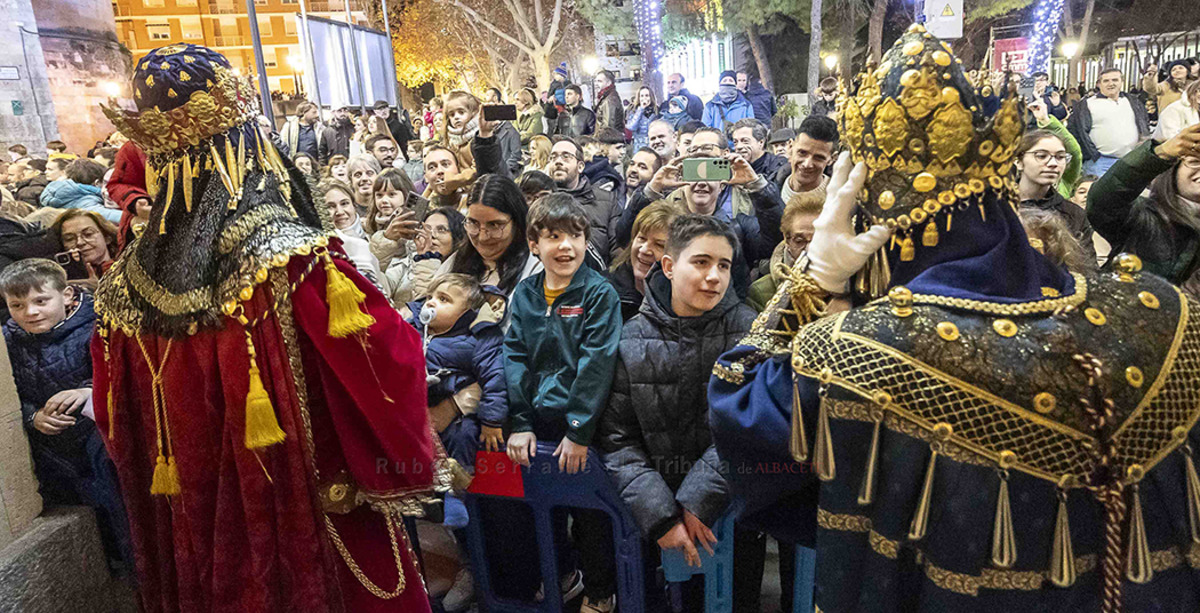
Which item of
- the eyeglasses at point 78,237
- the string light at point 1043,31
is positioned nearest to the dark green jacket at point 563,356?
the eyeglasses at point 78,237

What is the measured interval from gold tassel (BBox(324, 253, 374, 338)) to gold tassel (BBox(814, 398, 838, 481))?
1190 millimetres

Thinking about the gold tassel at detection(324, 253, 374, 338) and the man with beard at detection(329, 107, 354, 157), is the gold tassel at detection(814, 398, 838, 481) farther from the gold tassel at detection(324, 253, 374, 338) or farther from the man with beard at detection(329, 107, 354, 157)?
the man with beard at detection(329, 107, 354, 157)

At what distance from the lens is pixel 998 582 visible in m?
1.56

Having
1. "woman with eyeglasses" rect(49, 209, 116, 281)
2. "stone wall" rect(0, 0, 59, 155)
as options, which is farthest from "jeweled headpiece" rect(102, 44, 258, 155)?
"stone wall" rect(0, 0, 59, 155)

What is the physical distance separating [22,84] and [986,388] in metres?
16.9

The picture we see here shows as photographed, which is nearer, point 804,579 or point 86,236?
point 804,579

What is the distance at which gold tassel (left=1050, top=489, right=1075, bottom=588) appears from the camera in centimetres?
150

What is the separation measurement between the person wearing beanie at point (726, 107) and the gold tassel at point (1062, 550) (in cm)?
952

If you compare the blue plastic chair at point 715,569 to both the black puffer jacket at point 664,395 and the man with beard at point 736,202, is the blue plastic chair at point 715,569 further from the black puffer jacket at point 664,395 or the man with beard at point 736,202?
the man with beard at point 736,202

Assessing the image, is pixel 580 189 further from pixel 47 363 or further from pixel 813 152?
pixel 47 363

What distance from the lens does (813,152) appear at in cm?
424

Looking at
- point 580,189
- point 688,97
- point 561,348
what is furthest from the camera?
point 688,97

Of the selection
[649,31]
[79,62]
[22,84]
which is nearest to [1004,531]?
[649,31]

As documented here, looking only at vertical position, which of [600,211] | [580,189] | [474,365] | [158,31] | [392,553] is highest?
[158,31]
